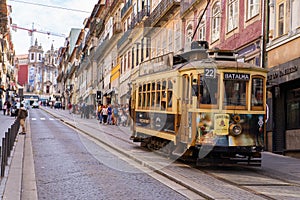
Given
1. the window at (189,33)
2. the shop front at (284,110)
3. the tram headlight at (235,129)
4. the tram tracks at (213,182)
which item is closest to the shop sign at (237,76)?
the tram headlight at (235,129)

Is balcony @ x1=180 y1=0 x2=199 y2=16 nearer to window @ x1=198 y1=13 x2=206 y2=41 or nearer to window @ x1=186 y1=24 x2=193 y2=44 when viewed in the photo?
window @ x1=186 y1=24 x2=193 y2=44

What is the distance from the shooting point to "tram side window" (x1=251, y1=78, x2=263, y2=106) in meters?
13.4

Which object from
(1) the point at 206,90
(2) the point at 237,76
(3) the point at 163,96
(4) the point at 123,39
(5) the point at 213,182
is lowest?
(5) the point at 213,182

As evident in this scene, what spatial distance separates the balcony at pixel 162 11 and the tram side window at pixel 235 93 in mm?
18134

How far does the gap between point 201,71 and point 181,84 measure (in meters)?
0.89

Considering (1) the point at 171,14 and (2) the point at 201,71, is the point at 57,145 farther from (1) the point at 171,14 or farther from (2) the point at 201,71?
(1) the point at 171,14

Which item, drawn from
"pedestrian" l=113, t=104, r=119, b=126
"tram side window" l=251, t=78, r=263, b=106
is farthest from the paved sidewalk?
"pedestrian" l=113, t=104, r=119, b=126

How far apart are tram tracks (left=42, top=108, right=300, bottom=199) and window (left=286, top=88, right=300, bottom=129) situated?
4988mm

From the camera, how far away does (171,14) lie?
32344 millimetres

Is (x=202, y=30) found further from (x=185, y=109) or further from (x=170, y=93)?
(x=185, y=109)

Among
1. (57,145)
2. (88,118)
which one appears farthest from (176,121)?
(88,118)

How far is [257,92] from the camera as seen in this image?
532 inches

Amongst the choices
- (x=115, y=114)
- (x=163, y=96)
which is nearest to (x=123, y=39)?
(x=115, y=114)

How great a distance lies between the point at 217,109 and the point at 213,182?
225 centimetres
